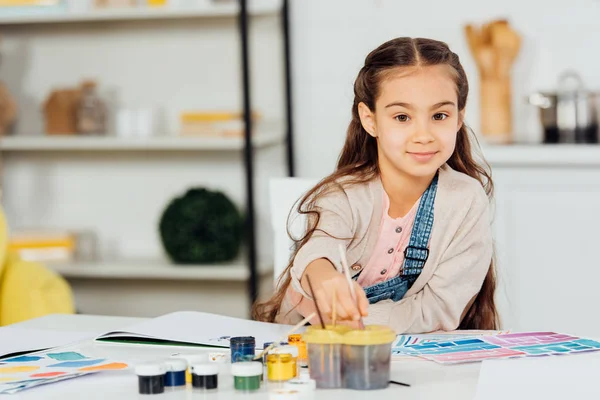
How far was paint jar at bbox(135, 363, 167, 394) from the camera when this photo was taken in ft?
2.94

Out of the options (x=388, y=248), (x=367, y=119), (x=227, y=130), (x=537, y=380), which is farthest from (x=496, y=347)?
(x=227, y=130)

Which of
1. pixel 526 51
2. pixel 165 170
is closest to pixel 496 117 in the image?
pixel 526 51

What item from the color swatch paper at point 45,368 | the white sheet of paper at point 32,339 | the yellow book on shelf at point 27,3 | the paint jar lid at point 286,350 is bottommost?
the color swatch paper at point 45,368

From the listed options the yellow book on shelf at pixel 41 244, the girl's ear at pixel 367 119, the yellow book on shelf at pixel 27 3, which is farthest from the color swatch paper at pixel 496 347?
the yellow book on shelf at pixel 27 3

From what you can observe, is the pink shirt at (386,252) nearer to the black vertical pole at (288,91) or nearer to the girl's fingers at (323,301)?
the girl's fingers at (323,301)

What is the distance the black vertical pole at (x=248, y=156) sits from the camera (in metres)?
3.09

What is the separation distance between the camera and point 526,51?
3.12 metres

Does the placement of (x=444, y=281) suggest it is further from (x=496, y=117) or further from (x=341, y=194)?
(x=496, y=117)

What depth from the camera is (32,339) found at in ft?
3.93

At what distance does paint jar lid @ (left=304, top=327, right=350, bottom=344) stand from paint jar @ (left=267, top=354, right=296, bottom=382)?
0.04 meters

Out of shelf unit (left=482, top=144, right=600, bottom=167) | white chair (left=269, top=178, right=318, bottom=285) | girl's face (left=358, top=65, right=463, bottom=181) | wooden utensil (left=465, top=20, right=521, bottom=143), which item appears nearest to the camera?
girl's face (left=358, top=65, right=463, bottom=181)

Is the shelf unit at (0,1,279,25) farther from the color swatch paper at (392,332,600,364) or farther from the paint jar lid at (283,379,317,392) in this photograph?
the paint jar lid at (283,379,317,392)

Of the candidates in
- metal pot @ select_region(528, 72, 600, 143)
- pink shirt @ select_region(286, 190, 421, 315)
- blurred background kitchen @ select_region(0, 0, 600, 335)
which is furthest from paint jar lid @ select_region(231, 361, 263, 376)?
metal pot @ select_region(528, 72, 600, 143)

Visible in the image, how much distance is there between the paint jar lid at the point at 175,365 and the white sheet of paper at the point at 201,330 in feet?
0.61
